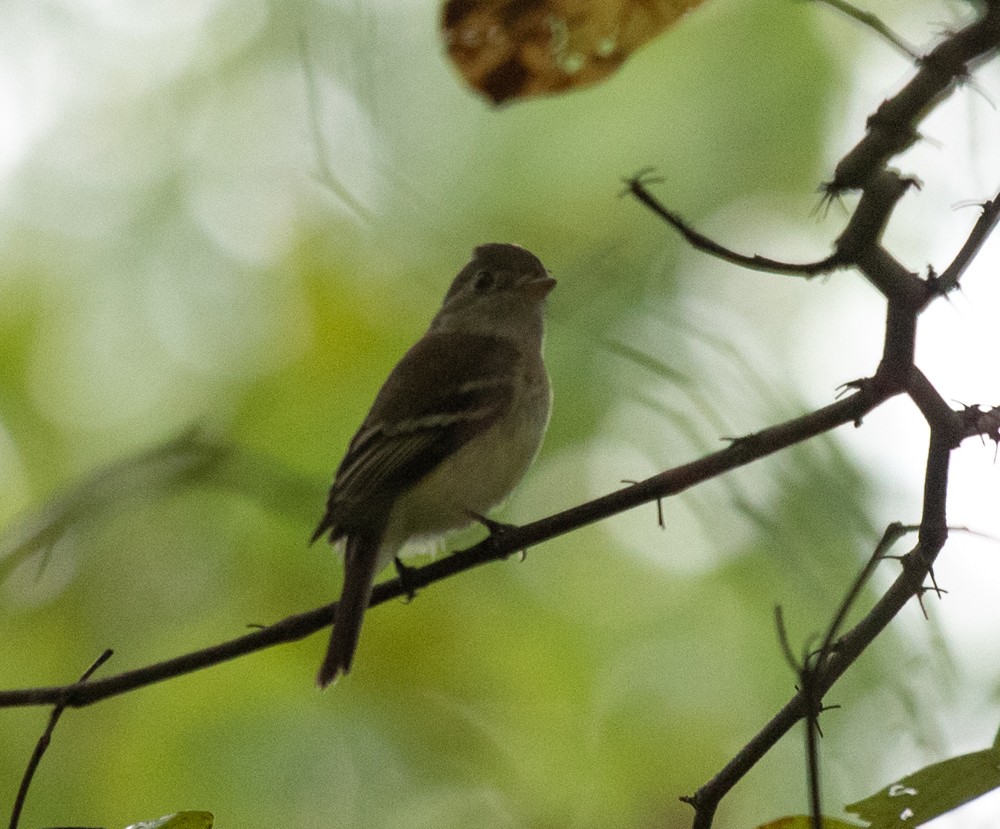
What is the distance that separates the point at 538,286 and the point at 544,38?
9.94 ft

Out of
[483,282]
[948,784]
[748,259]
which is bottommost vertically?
[948,784]

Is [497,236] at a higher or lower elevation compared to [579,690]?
higher

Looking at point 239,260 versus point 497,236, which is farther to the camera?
point 239,260

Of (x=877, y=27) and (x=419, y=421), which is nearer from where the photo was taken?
(x=877, y=27)

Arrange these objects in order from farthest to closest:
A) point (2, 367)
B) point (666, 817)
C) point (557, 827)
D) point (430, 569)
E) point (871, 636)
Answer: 1. point (2, 367)
2. point (666, 817)
3. point (557, 827)
4. point (430, 569)
5. point (871, 636)

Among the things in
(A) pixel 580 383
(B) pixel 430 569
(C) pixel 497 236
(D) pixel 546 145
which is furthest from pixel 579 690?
(D) pixel 546 145

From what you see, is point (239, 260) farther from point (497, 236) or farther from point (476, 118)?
point (497, 236)

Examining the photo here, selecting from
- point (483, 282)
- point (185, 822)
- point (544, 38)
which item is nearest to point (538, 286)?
point (483, 282)

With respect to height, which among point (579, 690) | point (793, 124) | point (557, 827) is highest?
point (793, 124)

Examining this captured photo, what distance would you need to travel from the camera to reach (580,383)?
7238 millimetres

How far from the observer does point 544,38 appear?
7.75ft

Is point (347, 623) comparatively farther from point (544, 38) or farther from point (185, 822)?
point (544, 38)

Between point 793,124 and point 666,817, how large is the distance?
408cm

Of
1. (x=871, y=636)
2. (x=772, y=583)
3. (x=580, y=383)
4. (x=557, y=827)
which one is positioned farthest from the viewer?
(x=580, y=383)
